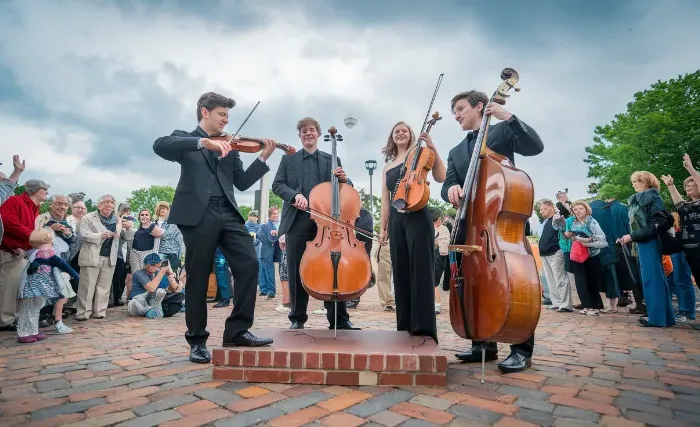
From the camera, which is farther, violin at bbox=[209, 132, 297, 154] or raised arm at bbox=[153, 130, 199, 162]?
violin at bbox=[209, 132, 297, 154]

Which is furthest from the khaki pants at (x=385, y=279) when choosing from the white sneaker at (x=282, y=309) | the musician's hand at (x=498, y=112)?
the musician's hand at (x=498, y=112)

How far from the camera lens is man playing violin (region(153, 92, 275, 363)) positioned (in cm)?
294

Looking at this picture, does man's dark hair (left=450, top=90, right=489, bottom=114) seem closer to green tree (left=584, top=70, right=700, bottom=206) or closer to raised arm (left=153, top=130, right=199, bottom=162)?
raised arm (left=153, top=130, right=199, bottom=162)

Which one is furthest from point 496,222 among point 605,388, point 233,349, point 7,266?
point 7,266

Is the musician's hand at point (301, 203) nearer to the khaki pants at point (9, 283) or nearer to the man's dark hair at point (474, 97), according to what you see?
the man's dark hair at point (474, 97)

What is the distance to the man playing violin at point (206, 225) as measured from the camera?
9.64 feet

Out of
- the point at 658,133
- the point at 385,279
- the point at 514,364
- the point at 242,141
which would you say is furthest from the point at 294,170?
the point at 658,133

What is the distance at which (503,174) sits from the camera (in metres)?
2.52

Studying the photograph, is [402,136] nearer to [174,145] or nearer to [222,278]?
[174,145]

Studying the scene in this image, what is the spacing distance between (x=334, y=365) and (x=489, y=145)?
201 cm

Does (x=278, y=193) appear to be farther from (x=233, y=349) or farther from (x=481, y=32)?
(x=481, y=32)

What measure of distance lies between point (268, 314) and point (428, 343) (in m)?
3.91

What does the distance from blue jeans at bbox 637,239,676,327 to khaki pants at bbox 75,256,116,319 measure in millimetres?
7515

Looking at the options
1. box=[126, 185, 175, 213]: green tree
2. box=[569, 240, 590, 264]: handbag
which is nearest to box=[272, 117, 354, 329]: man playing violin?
box=[569, 240, 590, 264]: handbag
